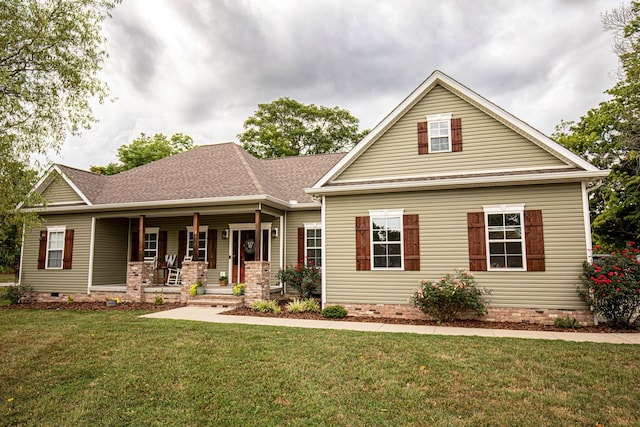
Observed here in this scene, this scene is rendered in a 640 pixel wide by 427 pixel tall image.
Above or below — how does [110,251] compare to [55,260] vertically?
above

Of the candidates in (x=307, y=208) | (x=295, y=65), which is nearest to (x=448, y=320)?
(x=307, y=208)

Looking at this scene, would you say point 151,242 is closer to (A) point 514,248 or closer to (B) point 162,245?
(B) point 162,245

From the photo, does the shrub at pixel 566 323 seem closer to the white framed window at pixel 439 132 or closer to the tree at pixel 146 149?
the white framed window at pixel 439 132

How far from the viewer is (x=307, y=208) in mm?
13078

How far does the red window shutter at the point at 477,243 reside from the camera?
9.03 meters

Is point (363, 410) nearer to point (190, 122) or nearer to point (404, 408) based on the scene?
point (404, 408)

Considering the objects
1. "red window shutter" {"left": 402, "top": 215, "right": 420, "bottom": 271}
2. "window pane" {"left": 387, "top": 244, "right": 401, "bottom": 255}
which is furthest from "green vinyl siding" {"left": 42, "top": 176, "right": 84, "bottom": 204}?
"red window shutter" {"left": 402, "top": 215, "right": 420, "bottom": 271}

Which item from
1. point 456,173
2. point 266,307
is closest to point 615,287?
point 456,173

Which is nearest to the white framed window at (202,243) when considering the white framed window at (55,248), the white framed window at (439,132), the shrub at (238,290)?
the shrub at (238,290)

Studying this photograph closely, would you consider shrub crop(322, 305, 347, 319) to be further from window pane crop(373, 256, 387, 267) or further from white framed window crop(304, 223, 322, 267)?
white framed window crop(304, 223, 322, 267)

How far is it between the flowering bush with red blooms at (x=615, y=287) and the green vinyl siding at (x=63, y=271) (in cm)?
1562

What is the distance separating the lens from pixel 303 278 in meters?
11.6

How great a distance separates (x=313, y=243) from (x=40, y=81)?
8.65 metres

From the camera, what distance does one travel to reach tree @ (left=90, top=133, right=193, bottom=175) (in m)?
27.7
